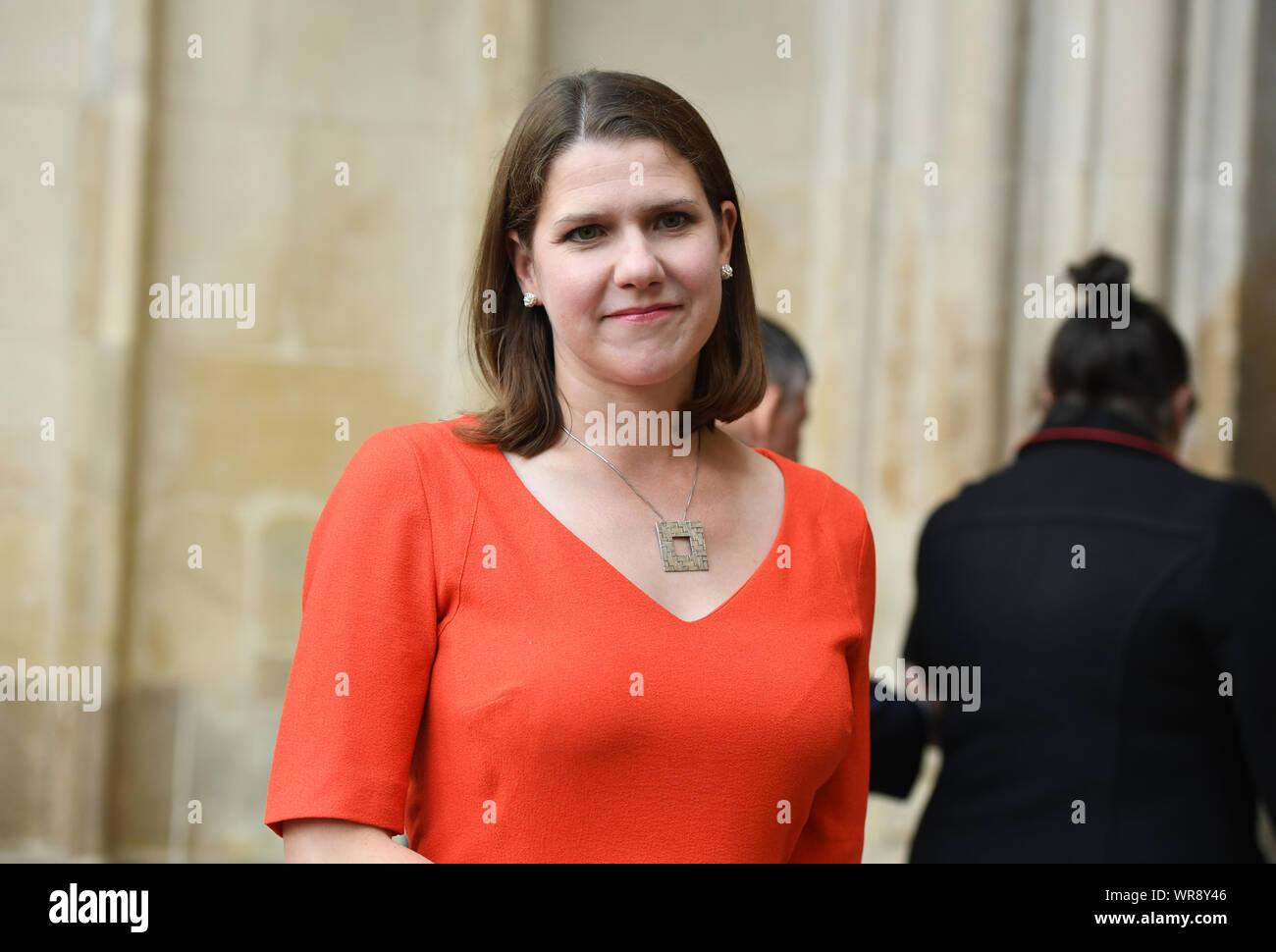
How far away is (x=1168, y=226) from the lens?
10.8 ft

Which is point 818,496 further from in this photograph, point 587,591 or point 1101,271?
point 1101,271

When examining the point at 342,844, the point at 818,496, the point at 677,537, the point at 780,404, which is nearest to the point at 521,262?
the point at 677,537

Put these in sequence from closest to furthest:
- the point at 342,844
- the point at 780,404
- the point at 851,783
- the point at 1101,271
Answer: the point at 342,844, the point at 851,783, the point at 780,404, the point at 1101,271

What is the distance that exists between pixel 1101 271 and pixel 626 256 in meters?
1.42

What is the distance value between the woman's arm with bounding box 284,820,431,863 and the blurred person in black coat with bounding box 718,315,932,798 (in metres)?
1.13

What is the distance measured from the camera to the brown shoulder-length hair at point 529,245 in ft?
5.05

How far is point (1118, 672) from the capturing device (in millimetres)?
2062

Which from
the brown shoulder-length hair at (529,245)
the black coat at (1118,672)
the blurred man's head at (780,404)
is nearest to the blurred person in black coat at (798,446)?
the blurred man's head at (780,404)

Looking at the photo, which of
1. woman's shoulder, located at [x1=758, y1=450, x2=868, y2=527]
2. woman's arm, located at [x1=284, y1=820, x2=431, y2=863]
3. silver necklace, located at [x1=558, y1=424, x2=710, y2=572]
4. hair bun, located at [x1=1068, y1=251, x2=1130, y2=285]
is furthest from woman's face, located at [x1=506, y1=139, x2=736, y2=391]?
hair bun, located at [x1=1068, y1=251, x2=1130, y2=285]

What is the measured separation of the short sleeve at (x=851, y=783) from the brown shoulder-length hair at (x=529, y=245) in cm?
26

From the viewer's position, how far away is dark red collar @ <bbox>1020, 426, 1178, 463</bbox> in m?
2.23

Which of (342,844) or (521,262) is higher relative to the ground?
(521,262)

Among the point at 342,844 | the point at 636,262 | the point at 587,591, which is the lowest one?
the point at 342,844

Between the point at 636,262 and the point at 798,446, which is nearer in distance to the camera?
the point at 636,262
